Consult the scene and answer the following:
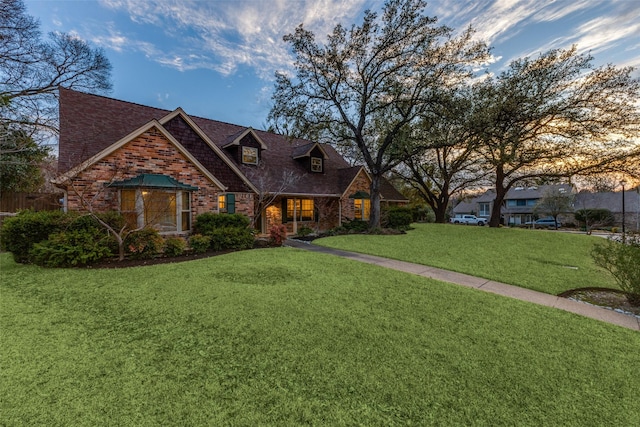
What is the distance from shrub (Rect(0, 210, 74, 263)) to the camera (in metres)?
7.49

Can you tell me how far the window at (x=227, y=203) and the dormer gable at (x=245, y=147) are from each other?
3799 mm

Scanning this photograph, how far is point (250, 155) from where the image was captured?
1650cm

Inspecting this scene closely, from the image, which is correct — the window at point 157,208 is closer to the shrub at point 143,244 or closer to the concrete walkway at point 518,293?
the shrub at point 143,244

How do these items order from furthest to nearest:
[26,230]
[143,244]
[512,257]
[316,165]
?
[316,165] < [512,257] < [143,244] < [26,230]

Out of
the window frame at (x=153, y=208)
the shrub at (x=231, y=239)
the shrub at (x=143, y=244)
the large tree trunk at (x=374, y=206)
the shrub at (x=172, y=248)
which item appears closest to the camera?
the shrub at (x=143, y=244)

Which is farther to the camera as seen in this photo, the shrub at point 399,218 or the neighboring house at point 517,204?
the neighboring house at point 517,204

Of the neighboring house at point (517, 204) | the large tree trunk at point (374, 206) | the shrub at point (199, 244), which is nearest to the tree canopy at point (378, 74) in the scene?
the large tree trunk at point (374, 206)

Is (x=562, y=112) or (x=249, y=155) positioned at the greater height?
(x=562, y=112)

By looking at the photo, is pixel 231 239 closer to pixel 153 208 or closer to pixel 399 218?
pixel 153 208

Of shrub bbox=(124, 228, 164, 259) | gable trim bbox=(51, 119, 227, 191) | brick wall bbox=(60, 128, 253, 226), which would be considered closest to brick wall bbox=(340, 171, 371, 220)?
gable trim bbox=(51, 119, 227, 191)

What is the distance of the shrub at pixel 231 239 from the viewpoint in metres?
10.3

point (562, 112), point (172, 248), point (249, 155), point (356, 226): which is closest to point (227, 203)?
point (172, 248)

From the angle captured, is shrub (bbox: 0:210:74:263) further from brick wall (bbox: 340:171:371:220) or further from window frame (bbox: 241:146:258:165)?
brick wall (bbox: 340:171:371:220)

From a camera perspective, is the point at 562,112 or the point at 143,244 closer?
the point at 143,244
